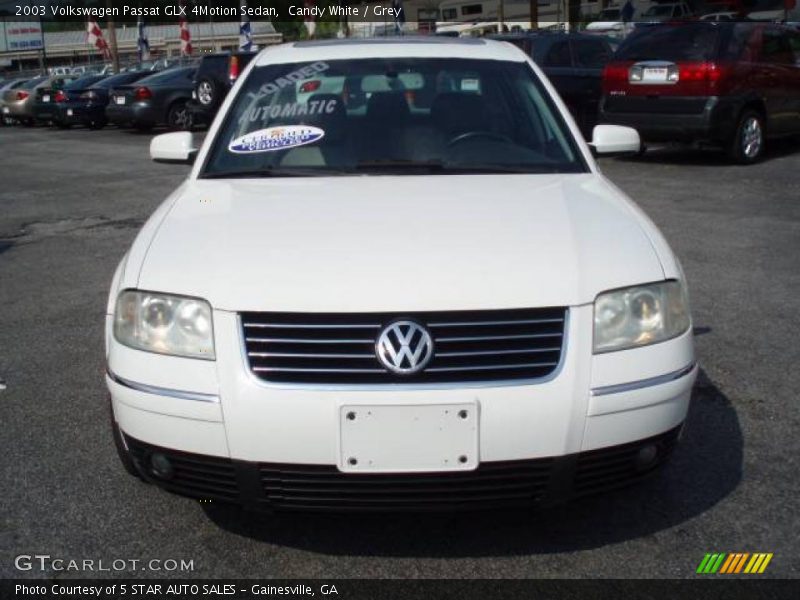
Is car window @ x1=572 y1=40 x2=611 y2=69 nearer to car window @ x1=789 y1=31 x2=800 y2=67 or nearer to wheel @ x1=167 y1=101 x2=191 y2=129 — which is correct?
car window @ x1=789 y1=31 x2=800 y2=67

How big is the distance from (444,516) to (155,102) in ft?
63.3

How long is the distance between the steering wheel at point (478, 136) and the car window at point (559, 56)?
10174 millimetres

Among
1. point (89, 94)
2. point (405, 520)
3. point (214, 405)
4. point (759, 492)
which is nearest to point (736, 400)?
point (759, 492)

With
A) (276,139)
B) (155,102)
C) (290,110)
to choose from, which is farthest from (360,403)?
(155,102)

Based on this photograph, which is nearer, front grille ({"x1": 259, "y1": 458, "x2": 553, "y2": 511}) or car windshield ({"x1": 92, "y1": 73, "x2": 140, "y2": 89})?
front grille ({"x1": 259, "y1": 458, "x2": 553, "y2": 511})

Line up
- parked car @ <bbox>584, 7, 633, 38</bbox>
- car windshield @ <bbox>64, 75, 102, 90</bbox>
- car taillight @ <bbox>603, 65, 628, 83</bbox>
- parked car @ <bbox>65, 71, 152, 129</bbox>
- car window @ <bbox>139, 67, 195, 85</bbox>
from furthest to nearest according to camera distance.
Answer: car windshield @ <bbox>64, 75, 102, 90</bbox> → parked car @ <bbox>65, 71, 152, 129</bbox> → parked car @ <bbox>584, 7, 633, 38</bbox> → car window @ <bbox>139, 67, 195, 85</bbox> → car taillight @ <bbox>603, 65, 628, 83</bbox>

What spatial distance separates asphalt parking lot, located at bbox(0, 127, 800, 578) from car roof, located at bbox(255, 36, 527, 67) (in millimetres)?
1732

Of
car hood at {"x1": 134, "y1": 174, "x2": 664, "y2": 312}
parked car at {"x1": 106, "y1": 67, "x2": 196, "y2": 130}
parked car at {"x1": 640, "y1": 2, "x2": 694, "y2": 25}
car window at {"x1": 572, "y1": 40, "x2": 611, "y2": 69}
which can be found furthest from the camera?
parked car at {"x1": 640, "y1": 2, "x2": 694, "y2": 25}

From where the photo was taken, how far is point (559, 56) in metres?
13.9

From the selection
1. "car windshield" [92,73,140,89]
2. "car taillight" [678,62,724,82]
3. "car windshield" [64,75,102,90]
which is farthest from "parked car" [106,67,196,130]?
"car taillight" [678,62,724,82]

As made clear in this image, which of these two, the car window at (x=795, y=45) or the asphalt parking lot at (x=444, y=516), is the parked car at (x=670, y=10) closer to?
the car window at (x=795, y=45)

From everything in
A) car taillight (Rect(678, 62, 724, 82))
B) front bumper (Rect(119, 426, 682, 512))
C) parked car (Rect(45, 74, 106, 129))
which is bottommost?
parked car (Rect(45, 74, 106, 129))

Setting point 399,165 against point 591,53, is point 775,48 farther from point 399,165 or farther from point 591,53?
point 399,165

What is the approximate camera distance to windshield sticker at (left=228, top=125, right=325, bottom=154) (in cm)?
399
